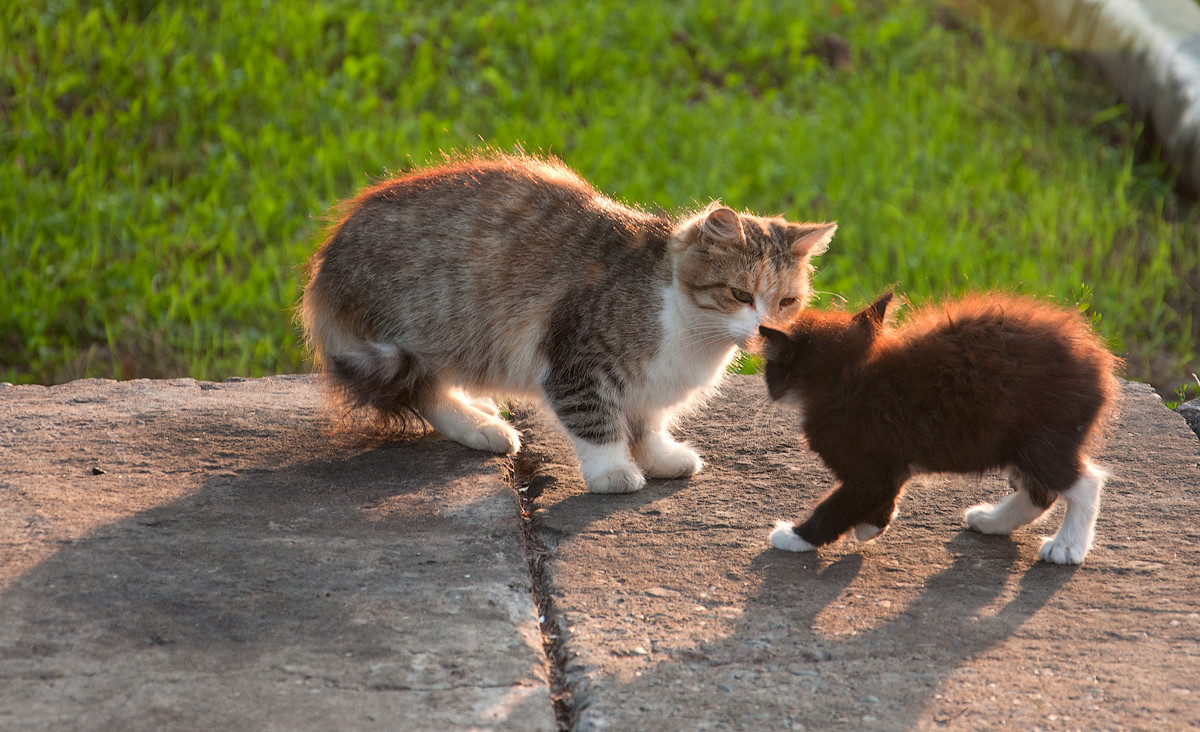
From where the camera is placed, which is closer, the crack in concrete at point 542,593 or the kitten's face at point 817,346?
the crack in concrete at point 542,593

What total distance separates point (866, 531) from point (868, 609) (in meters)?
0.36

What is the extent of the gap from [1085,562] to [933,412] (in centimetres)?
65

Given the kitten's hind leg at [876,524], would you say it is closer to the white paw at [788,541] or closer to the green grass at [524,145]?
the white paw at [788,541]

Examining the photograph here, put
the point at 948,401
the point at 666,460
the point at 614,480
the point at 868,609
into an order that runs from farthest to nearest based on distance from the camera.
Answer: the point at 666,460, the point at 614,480, the point at 948,401, the point at 868,609

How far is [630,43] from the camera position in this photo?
8.35m

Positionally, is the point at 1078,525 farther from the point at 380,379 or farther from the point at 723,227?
the point at 380,379

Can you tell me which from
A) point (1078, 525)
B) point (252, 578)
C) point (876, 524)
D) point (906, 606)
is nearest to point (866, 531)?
point (876, 524)

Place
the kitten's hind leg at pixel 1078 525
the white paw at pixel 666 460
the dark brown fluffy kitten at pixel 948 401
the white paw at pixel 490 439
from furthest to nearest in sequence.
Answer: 1. the white paw at pixel 490 439
2. the white paw at pixel 666 460
3. the kitten's hind leg at pixel 1078 525
4. the dark brown fluffy kitten at pixel 948 401

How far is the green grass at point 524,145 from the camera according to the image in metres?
6.02

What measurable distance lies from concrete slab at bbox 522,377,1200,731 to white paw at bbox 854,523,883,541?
0.05 m

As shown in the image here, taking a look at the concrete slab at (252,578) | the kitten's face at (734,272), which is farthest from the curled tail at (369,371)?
the kitten's face at (734,272)

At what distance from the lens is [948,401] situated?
9.61 ft

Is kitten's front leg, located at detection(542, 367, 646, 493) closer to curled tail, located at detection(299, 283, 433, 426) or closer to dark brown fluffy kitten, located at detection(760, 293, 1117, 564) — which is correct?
curled tail, located at detection(299, 283, 433, 426)

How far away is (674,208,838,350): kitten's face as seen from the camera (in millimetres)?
3676
